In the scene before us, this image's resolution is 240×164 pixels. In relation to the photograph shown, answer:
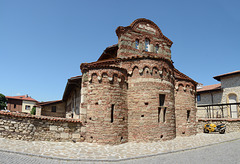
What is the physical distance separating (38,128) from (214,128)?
46.4ft

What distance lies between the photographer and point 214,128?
49.1ft

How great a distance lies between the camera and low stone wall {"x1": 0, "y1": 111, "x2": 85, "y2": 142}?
9.23 m

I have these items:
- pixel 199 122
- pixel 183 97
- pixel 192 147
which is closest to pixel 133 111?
pixel 192 147

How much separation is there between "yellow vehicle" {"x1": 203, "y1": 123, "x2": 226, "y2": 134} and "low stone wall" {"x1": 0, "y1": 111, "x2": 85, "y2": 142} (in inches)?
447

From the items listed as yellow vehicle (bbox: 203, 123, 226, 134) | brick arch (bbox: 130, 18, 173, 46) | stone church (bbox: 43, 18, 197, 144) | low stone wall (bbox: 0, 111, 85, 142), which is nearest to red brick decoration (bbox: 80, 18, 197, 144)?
stone church (bbox: 43, 18, 197, 144)

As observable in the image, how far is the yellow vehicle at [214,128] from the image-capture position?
14.5m

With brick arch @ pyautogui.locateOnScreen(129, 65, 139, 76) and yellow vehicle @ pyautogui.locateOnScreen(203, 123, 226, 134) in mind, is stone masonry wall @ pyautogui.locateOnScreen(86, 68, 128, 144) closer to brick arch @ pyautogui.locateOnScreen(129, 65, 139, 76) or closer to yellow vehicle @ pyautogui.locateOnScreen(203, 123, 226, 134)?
brick arch @ pyautogui.locateOnScreen(129, 65, 139, 76)

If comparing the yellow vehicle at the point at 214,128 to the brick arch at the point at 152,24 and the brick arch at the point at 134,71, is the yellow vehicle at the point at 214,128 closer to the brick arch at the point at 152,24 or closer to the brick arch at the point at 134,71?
the brick arch at the point at 152,24

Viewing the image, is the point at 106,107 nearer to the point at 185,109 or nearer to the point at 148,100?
the point at 148,100

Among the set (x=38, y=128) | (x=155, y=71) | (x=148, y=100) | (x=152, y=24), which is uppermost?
(x=152, y=24)

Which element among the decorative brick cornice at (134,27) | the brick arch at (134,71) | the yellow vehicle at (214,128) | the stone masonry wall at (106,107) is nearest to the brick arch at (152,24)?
the decorative brick cornice at (134,27)

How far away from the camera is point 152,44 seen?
1483 centimetres

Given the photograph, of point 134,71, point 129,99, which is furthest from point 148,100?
point 134,71

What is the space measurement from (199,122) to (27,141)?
1460 cm
